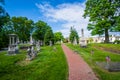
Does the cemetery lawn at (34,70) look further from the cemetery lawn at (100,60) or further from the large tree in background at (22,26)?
the large tree in background at (22,26)

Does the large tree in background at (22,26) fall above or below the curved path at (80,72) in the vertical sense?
above

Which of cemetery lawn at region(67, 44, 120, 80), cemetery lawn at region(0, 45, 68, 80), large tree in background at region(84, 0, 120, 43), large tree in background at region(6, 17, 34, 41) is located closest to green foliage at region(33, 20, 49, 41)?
large tree in background at region(6, 17, 34, 41)

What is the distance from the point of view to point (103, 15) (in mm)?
37594

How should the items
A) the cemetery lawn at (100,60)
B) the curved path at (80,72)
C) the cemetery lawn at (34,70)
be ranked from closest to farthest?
the curved path at (80,72) → the cemetery lawn at (34,70) → the cemetery lawn at (100,60)

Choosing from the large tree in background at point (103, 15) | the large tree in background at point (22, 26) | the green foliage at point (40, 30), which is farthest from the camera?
the green foliage at point (40, 30)

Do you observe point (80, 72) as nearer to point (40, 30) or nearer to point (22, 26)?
point (22, 26)

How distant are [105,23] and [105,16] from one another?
7.81ft

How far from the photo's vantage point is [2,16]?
405 inches

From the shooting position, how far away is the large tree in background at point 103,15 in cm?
3569

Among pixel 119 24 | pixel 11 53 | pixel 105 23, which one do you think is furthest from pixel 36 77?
pixel 105 23

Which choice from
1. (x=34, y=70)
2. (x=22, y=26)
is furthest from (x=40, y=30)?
(x=34, y=70)

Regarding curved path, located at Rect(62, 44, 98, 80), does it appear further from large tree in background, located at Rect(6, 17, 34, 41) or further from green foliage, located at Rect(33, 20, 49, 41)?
green foliage, located at Rect(33, 20, 49, 41)

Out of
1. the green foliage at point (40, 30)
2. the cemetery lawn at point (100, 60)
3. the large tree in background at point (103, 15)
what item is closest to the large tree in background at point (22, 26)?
the green foliage at point (40, 30)

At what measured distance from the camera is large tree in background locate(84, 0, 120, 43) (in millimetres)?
35688
